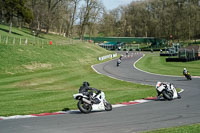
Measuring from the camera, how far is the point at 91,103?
15430 millimetres

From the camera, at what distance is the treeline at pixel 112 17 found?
89.1 meters

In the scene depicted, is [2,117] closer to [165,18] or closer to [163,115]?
[163,115]

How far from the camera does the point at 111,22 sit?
168125 mm

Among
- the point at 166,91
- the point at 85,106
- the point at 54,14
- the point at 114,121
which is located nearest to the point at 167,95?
the point at 166,91

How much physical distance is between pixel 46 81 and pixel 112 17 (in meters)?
140

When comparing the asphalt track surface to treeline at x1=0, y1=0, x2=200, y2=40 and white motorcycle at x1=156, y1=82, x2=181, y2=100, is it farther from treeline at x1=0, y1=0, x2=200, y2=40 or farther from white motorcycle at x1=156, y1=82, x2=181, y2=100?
treeline at x1=0, y1=0, x2=200, y2=40

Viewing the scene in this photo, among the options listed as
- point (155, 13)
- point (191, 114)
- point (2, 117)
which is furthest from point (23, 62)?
point (155, 13)

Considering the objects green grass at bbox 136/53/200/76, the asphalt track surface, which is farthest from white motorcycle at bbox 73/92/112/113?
green grass at bbox 136/53/200/76

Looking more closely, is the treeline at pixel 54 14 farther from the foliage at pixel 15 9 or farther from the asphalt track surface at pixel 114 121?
the asphalt track surface at pixel 114 121

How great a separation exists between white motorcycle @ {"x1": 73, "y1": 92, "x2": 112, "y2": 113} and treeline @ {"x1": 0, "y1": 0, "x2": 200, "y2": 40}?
6087cm

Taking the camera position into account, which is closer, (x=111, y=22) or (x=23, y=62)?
(x=23, y=62)

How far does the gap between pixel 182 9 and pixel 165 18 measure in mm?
7970

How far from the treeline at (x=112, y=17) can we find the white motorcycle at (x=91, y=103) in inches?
2396

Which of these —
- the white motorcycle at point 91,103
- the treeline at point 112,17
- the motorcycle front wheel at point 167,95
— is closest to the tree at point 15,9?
the treeline at point 112,17
